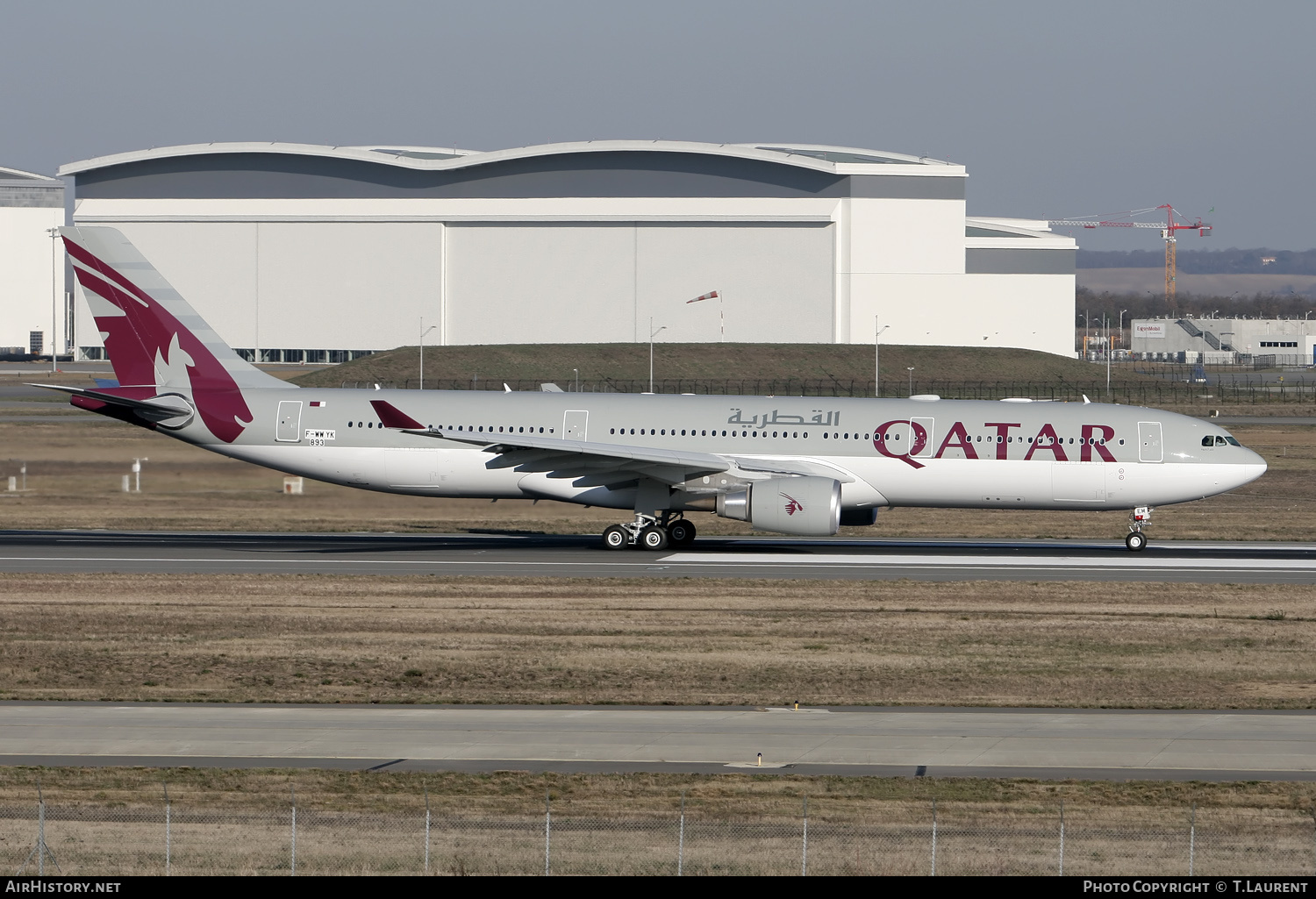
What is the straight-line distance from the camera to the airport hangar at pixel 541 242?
127812 mm

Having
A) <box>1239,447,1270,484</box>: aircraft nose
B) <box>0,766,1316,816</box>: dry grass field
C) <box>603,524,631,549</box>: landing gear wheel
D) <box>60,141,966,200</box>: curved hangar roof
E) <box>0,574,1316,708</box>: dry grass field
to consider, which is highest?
<box>60,141,966,200</box>: curved hangar roof

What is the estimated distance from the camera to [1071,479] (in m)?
37.0

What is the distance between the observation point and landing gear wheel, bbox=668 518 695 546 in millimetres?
38406

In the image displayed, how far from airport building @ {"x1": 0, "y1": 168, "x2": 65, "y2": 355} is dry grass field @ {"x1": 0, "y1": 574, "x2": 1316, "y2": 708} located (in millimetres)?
135713

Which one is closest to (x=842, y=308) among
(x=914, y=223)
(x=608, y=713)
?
(x=914, y=223)

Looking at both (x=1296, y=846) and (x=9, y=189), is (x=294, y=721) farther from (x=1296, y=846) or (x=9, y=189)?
(x=9, y=189)

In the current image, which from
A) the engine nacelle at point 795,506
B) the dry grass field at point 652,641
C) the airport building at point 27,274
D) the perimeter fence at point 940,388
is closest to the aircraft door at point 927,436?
the engine nacelle at point 795,506

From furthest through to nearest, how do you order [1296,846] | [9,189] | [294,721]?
[9,189] < [294,721] < [1296,846]

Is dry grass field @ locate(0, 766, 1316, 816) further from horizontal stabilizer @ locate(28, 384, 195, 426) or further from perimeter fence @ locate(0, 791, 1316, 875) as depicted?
horizontal stabilizer @ locate(28, 384, 195, 426)

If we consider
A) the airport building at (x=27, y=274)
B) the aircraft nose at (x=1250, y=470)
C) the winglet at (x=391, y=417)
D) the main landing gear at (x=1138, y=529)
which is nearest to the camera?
the winglet at (x=391, y=417)

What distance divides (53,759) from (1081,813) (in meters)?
11.3

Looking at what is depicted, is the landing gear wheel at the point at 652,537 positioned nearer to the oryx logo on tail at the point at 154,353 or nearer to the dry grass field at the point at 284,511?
the dry grass field at the point at 284,511

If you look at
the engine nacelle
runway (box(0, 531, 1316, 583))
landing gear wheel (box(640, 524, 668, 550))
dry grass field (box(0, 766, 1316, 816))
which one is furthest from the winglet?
dry grass field (box(0, 766, 1316, 816))

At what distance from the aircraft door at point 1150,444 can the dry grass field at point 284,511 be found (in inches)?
222
